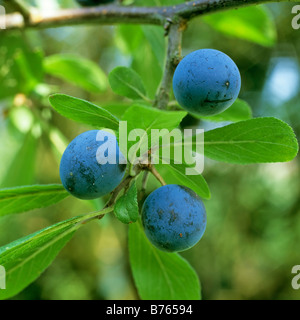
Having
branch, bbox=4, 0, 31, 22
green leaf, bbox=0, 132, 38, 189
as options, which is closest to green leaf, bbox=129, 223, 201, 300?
green leaf, bbox=0, 132, 38, 189

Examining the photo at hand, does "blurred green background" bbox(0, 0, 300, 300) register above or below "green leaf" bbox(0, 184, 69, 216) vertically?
above

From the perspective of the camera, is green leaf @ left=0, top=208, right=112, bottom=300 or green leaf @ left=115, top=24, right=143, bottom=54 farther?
green leaf @ left=115, top=24, right=143, bottom=54

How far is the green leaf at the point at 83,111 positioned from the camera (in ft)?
1.99

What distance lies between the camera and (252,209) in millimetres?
3535

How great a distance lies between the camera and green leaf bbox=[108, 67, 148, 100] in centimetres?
78

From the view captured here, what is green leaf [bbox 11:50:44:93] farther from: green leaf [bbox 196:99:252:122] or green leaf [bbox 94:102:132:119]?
green leaf [bbox 196:99:252:122]

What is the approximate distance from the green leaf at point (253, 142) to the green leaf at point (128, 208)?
20 centimetres

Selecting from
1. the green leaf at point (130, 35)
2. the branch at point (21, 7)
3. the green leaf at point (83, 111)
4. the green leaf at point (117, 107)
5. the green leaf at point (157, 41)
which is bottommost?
the green leaf at point (83, 111)

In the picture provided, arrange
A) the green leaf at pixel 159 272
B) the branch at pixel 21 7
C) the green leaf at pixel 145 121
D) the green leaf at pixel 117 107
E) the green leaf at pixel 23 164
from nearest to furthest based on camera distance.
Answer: the green leaf at pixel 145 121
the green leaf at pixel 159 272
the green leaf at pixel 117 107
the branch at pixel 21 7
the green leaf at pixel 23 164

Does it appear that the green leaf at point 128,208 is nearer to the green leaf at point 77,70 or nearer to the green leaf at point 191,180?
the green leaf at point 191,180

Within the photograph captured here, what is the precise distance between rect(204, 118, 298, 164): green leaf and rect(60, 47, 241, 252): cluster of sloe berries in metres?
0.07

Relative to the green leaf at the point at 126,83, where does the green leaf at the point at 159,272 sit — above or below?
below

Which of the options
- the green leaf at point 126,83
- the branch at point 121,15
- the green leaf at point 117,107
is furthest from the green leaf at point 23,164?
the green leaf at point 126,83
